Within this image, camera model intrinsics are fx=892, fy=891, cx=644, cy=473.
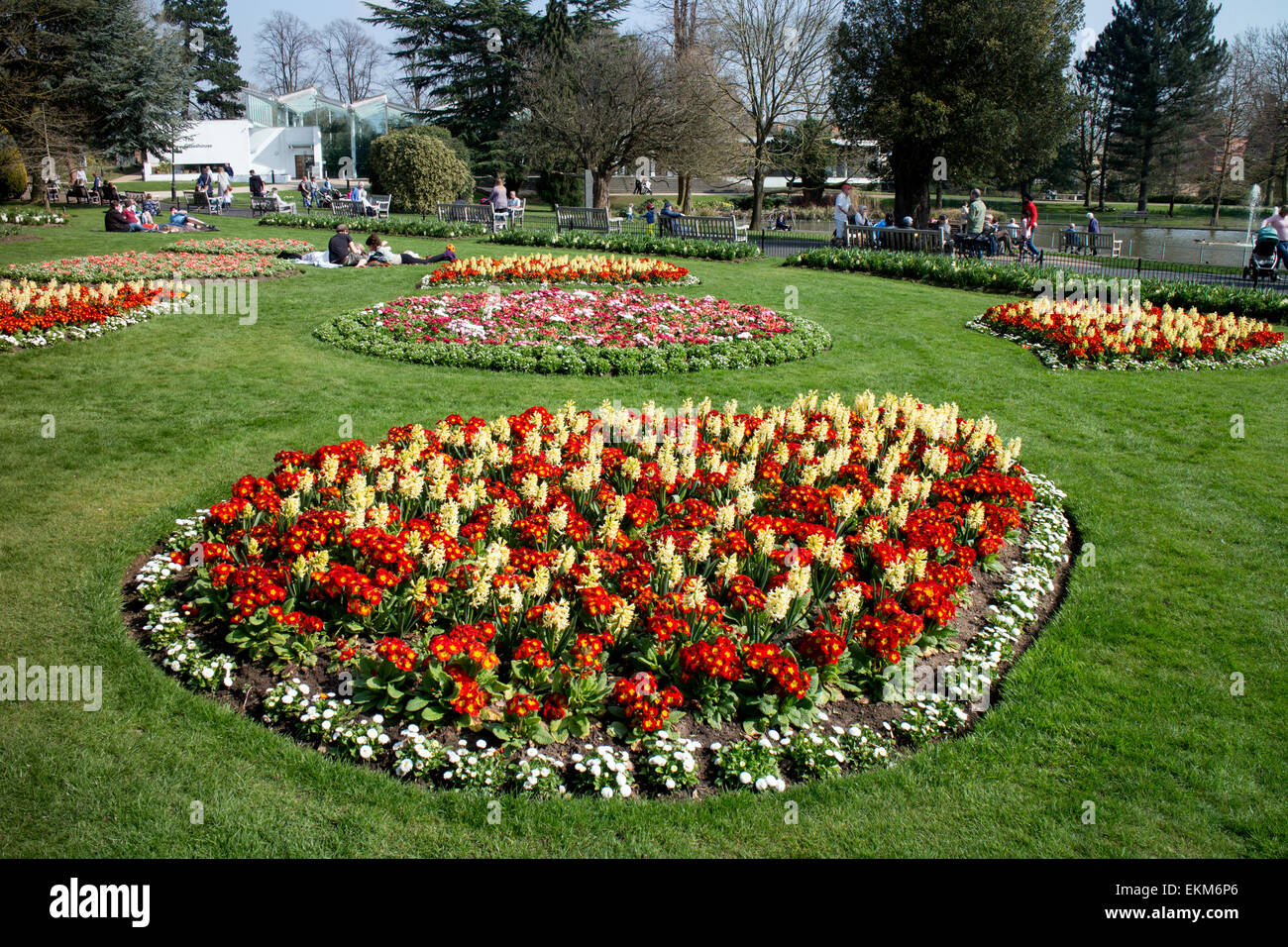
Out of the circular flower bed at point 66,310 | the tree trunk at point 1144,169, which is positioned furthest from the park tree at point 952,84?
the tree trunk at point 1144,169

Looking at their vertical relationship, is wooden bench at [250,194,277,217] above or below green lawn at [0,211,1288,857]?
above

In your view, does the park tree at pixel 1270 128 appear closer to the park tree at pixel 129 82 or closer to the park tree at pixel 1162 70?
the park tree at pixel 1162 70

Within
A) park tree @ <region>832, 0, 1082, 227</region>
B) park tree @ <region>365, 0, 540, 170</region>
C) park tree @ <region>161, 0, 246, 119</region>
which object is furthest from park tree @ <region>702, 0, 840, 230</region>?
park tree @ <region>161, 0, 246, 119</region>

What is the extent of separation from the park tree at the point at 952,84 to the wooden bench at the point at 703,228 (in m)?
8.09

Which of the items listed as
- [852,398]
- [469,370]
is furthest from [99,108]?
[852,398]

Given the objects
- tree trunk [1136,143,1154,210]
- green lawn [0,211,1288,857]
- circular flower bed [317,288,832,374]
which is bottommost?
green lawn [0,211,1288,857]

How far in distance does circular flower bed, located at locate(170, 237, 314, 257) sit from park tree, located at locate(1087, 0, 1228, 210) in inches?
1834

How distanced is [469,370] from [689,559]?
5.46 metres

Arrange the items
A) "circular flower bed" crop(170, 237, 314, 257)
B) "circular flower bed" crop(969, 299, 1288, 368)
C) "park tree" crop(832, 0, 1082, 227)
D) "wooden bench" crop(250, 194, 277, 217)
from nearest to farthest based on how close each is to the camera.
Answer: "circular flower bed" crop(969, 299, 1288, 368), "circular flower bed" crop(170, 237, 314, 257), "park tree" crop(832, 0, 1082, 227), "wooden bench" crop(250, 194, 277, 217)

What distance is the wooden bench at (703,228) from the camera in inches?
818

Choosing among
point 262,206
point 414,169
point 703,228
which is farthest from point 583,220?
point 262,206

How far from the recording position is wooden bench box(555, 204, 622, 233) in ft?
74.0

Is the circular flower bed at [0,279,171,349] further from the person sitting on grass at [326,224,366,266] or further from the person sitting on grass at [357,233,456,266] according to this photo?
the person sitting on grass at [357,233,456,266]

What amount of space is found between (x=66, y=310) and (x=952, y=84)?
949 inches
